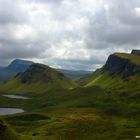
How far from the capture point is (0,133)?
184750 millimetres

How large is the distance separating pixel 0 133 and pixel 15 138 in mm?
10312

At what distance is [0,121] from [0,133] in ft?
27.6

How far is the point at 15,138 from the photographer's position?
19238cm

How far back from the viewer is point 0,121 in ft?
629

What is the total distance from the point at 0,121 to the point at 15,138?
11.0 meters
